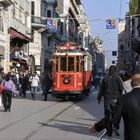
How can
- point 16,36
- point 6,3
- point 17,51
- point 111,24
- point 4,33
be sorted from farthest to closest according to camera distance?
1. point 17,51
2. point 16,36
3. point 4,33
4. point 111,24
5. point 6,3

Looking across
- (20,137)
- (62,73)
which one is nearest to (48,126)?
(20,137)

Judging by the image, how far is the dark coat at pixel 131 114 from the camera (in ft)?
20.3

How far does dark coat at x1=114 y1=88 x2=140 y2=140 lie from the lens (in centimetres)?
620

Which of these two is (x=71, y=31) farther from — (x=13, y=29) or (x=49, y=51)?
(x=13, y=29)

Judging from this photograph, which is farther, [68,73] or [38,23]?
[38,23]

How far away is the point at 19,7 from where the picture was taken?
54.4 meters

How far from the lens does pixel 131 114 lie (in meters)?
6.29

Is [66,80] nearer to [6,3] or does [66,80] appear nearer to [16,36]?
[6,3]

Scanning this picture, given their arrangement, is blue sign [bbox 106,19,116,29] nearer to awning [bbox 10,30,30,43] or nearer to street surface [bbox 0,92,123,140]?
awning [bbox 10,30,30,43]

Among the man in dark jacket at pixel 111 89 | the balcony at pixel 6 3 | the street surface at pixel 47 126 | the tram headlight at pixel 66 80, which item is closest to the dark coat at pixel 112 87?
the man in dark jacket at pixel 111 89

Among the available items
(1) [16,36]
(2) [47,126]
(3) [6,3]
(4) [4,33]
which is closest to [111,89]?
(2) [47,126]

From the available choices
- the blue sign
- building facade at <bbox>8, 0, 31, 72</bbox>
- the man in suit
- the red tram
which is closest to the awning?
building facade at <bbox>8, 0, 31, 72</bbox>

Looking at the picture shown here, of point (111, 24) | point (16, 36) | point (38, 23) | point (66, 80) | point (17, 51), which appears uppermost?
point (38, 23)

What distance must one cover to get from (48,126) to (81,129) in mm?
1292
